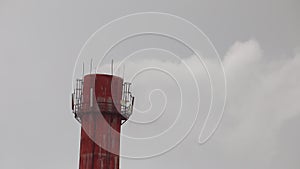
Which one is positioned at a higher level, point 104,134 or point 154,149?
point 104,134

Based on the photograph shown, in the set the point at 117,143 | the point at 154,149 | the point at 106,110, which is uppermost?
the point at 106,110

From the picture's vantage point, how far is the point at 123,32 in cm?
2544

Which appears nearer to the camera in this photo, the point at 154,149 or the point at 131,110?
the point at 154,149

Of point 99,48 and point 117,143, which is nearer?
point 99,48

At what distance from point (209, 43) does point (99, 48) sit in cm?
603

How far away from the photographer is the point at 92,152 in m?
33.2

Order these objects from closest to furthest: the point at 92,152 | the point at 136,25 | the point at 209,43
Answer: the point at 209,43
the point at 136,25
the point at 92,152

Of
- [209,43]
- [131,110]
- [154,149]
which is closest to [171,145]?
[154,149]

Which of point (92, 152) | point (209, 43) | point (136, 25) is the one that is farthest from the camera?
point (92, 152)

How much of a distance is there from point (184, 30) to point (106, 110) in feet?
37.0

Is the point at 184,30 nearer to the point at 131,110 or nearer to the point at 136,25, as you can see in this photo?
the point at 136,25

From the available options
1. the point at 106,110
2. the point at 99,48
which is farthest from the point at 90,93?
the point at 99,48

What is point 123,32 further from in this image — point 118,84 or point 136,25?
point 118,84

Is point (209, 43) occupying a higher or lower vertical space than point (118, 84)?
lower
